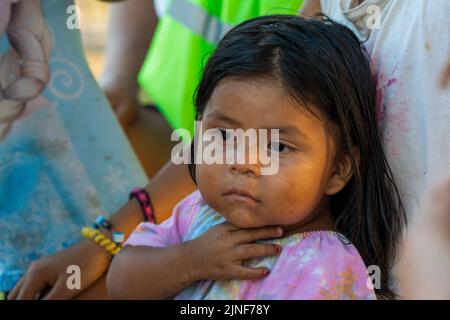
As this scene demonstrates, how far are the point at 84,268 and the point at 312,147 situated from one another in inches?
25.1

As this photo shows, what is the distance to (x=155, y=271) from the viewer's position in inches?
50.1

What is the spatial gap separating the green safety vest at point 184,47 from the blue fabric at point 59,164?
28 centimetres

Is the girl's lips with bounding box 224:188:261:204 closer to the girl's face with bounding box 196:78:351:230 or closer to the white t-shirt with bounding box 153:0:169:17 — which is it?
the girl's face with bounding box 196:78:351:230

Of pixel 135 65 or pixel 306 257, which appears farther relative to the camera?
pixel 135 65

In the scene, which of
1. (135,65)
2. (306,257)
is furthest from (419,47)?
(135,65)

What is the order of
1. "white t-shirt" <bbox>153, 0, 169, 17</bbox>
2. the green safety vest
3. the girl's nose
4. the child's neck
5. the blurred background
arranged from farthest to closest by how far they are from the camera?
the blurred background
"white t-shirt" <bbox>153, 0, 169, 17</bbox>
the green safety vest
the child's neck
the girl's nose

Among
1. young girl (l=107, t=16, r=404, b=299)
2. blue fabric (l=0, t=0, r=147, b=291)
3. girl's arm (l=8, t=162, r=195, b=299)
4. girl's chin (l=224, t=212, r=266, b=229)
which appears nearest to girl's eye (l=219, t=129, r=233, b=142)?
young girl (l=107, t=16, r=404, b=299)

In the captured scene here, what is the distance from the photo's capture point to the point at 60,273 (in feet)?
5.16

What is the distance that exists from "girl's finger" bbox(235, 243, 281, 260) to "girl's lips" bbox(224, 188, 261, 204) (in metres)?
0.08

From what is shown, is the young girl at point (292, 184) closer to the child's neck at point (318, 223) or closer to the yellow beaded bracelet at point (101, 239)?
the child's neck at point (318, 223)

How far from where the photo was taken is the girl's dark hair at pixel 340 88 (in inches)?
45.4

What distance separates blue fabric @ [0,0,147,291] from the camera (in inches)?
63.0

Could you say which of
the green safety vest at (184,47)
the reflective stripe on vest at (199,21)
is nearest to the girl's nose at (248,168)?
the green safety vest at (184,47)

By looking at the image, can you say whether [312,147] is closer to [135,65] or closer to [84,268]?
[84,268]
